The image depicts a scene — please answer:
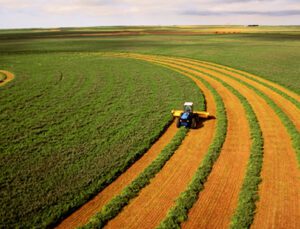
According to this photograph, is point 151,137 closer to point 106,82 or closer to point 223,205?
point 223,205

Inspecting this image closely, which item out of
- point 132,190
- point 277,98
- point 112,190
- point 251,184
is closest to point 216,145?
point 251,184

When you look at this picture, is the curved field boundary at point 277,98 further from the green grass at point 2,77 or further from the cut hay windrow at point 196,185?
the green grass at point 2,77

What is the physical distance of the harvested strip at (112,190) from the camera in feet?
38.4

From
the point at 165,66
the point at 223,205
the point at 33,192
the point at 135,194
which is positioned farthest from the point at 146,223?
the point at 165,66

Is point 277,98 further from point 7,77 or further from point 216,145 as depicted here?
point 7,77

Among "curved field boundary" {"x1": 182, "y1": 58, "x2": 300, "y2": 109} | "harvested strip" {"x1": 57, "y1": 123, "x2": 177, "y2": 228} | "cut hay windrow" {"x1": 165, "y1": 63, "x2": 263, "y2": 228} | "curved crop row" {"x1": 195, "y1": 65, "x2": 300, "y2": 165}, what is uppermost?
"curved field boundary" {"x1": 182, "y1": 58, "x2": 300, "y2": 109}

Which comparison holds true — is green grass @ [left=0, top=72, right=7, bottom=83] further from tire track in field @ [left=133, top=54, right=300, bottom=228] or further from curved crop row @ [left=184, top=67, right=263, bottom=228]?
tire track in field @ [left=133, top=54, right=300, bottom=228]

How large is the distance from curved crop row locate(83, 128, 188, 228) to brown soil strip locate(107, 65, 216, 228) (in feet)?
0.84

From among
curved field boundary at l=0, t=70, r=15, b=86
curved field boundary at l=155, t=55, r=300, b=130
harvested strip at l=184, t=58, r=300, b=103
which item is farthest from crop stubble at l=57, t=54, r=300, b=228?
curved field boundary at l=0, t=70, r=15, b=86

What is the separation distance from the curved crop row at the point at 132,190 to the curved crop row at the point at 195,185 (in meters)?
2.15

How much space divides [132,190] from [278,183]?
753 cm

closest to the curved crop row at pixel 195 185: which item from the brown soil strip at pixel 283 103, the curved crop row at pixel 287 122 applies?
the curved crop row at pixel 287 122

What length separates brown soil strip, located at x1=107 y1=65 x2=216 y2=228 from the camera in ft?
38.0

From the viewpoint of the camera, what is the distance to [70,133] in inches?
805
